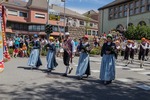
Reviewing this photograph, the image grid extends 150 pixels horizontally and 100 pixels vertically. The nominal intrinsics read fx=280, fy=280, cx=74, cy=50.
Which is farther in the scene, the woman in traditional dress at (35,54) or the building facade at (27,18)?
the building facade at (27,18)

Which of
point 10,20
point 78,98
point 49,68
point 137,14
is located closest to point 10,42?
point 49,68

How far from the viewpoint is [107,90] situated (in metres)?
9.31

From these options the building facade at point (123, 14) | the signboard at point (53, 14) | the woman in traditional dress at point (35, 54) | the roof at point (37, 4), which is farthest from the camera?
the roof at point (37, 4)

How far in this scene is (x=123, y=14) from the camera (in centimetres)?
5350

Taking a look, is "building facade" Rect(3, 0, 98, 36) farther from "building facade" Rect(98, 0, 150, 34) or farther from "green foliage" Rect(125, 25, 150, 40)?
"green foliage" Rect(125, 25, 150, 40)

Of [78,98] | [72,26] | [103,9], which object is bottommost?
[78,98]

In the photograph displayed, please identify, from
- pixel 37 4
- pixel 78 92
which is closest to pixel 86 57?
pixel 78 92

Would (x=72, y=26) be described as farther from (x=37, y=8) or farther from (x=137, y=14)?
(x=37, y=8)

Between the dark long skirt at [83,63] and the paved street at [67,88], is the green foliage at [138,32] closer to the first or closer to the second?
the paved street at [67,88]

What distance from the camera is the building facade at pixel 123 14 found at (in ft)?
155

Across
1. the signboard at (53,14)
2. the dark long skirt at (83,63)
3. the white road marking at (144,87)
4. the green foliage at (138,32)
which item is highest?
the signboard at (53,14)

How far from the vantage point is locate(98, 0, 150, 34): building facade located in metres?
47.3

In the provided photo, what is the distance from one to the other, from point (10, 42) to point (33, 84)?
663 inches

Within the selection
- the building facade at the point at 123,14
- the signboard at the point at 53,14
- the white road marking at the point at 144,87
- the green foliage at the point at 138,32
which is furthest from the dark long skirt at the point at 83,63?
the building facade at the point at 123,14
